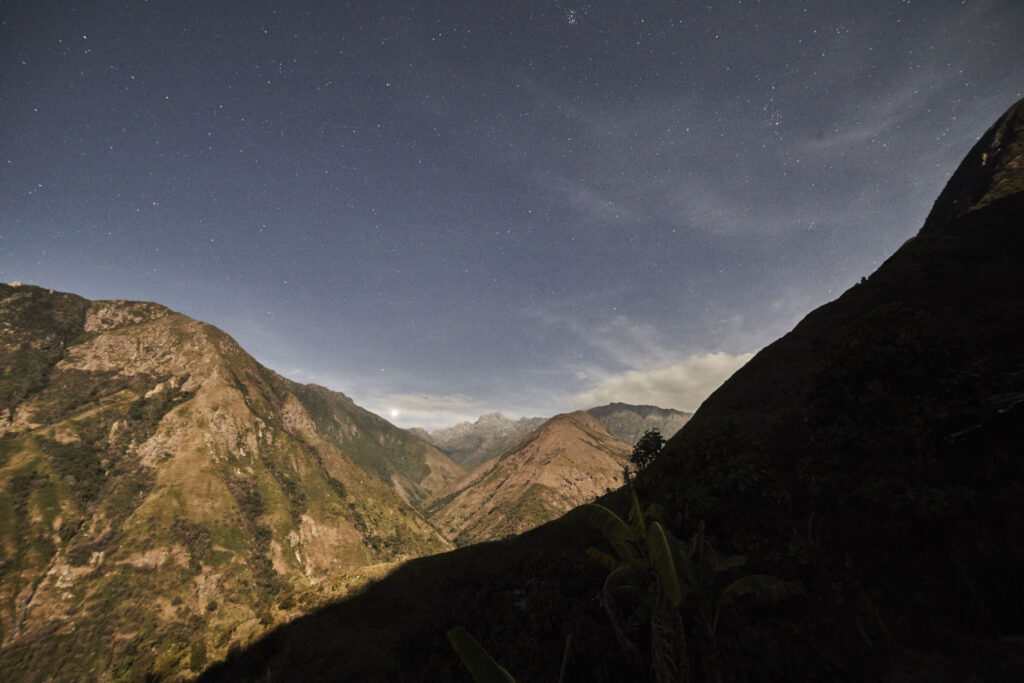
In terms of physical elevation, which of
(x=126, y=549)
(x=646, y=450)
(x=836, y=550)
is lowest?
(x=126, y=549)

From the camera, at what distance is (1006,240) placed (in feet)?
87.0

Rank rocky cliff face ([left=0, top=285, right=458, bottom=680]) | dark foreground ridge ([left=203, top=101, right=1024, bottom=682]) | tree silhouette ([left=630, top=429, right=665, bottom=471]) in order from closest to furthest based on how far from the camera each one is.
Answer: dark foreground ridge ([left=203, top=101, right=1024, bottom=682])
tree silhouette ([left=630, top=429, right=665, bottom=471])
rocky cliff face ([left=0, top=285, right=458, bottom=680])

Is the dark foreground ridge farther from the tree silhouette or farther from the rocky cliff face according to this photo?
the rocky cliff face

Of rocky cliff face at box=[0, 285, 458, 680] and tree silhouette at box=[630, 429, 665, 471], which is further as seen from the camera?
rocky cliff face at box=[0, 285, 458, 680]

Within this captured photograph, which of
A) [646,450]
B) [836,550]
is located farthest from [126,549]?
[836,550]

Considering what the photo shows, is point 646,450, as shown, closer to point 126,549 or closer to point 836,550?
point 836,550

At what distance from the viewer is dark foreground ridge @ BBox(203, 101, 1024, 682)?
8.23 metres

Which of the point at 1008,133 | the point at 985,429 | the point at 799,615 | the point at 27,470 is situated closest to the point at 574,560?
the point at 799,615

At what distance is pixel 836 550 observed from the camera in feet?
35.6

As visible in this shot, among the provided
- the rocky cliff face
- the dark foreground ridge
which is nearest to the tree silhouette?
the dark foreground ridge

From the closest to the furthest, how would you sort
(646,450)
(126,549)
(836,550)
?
(836,550) → (646,450) → (126,549)

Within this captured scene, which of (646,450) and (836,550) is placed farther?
(646,450)

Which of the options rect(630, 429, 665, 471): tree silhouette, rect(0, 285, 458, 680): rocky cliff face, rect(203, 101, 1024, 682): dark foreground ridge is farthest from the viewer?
rect(0, 285, 458, 680): rocky cliff face

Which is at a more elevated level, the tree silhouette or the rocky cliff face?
the tree silhouette
